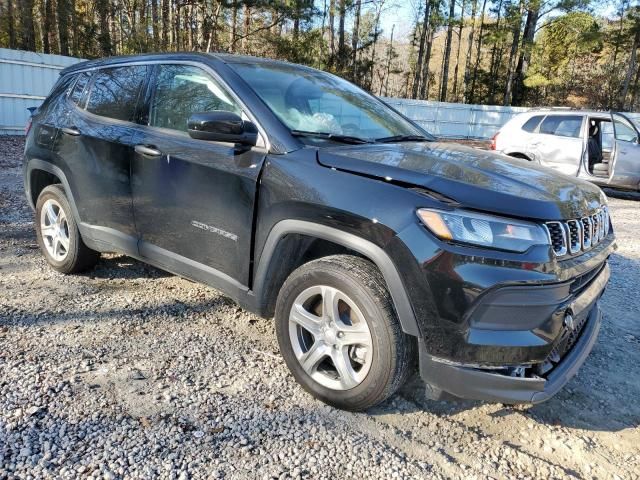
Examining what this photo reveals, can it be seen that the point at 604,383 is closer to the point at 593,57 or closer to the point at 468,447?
the point at 468,447

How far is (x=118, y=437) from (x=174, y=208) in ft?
4.57

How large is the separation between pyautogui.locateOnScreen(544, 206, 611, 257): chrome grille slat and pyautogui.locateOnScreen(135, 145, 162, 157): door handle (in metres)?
2.33

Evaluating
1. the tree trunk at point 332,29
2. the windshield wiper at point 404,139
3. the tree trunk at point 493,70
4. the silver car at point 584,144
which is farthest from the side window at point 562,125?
the tree trunk at point 493,70

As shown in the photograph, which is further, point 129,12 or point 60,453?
point 129,12

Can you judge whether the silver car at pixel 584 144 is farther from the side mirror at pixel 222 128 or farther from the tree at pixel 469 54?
the tree at pixel 469 54

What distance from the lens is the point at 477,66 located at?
3928cm

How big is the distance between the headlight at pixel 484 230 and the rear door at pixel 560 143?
8.40 m

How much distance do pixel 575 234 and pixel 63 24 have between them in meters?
28.1

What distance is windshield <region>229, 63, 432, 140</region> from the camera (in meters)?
2.92

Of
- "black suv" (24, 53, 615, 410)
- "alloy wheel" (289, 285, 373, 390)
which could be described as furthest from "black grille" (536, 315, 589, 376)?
"alloy wheel" (289, 285, 373, 390)

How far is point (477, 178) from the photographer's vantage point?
231 centimetres

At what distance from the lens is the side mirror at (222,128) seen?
2.59 m

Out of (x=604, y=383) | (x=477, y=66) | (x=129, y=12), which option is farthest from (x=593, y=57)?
(x=604, y=383)

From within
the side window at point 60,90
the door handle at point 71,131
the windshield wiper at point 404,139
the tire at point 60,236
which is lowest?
the tire at point 60,236
